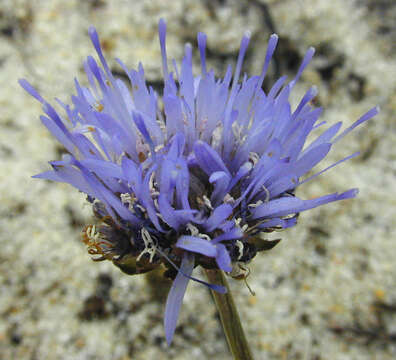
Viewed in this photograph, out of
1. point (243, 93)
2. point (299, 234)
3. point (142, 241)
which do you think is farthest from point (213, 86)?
point (299, 234)

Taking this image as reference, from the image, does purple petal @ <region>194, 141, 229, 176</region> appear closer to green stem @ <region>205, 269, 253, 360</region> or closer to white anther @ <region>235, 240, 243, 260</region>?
white anther @ <region>235, 240, 243, 260</region>

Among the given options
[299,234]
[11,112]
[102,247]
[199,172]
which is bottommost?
[299,234]

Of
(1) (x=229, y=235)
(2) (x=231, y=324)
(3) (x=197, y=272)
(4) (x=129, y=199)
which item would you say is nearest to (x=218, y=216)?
(1) (x=229, y=235)

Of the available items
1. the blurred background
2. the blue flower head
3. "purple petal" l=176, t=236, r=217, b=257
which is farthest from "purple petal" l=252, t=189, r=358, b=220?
the blurred background

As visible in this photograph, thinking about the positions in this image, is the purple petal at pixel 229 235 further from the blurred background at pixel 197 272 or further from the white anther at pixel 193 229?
the blurred background at pixel 197 272

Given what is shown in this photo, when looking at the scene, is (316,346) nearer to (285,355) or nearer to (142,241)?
(285,355)

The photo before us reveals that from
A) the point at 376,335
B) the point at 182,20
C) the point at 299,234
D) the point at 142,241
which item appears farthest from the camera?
the point at 182,20

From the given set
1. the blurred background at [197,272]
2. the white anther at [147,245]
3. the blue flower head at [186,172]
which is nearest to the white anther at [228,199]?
the blue flower head at [186,172]
